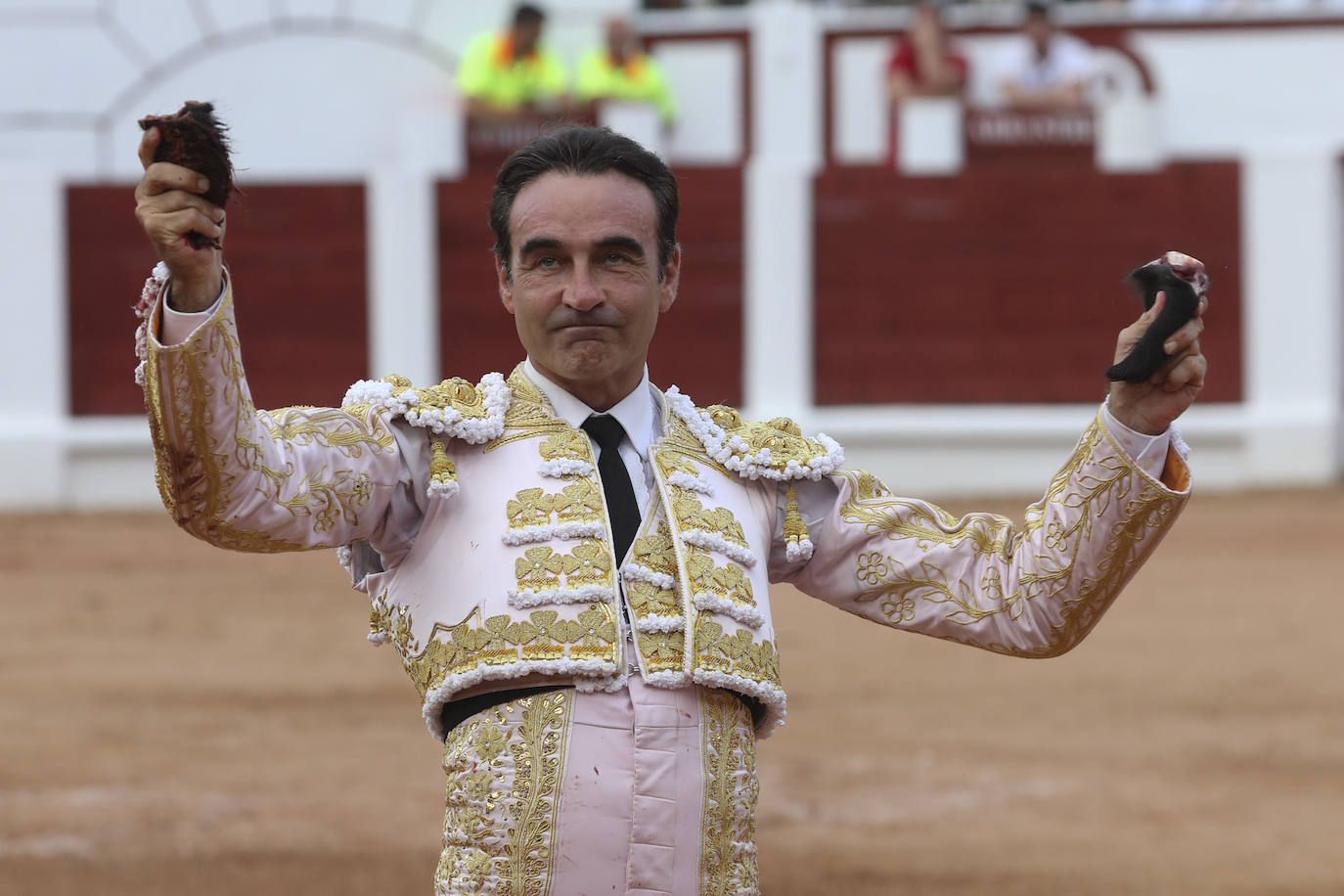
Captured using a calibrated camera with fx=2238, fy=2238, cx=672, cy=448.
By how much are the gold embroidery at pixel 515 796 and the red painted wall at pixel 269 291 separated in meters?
9.42

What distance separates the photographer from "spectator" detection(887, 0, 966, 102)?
39.3 feet

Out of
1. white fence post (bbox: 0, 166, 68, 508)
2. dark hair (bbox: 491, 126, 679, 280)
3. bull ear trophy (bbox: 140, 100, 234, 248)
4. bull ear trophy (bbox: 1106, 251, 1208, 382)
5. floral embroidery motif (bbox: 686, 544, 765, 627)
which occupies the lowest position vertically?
floral embroidery motif (bbox: 686, 544, 765, 627)

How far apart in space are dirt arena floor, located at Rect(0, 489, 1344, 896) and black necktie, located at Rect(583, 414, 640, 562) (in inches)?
97.7

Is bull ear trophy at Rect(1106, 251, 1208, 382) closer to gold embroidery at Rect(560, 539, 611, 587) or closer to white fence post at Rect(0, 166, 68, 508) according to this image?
gold embroidery at Rect(560, 539, 611, 587)

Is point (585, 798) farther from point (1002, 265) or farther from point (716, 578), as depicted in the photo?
point (1002, 265)

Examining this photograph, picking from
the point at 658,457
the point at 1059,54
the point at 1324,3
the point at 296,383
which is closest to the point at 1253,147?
the point at 1059,54

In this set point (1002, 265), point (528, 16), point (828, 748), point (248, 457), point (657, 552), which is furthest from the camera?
point (528, 16)

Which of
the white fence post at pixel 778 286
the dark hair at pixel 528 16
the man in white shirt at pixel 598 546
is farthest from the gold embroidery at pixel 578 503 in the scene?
the dark hair at pixel 528 16

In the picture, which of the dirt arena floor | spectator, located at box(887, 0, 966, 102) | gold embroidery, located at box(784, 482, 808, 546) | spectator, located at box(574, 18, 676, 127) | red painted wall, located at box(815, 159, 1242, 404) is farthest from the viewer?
spectator, located at box(574, 18, 676, 127)

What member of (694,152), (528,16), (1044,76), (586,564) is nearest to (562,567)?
(586,564)

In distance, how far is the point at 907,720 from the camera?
6.29 meters

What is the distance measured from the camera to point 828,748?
5.89 m

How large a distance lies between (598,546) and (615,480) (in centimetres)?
10

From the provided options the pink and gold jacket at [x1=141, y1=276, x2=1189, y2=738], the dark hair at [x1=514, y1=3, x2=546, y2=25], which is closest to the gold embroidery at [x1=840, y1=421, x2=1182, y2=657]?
the pink and gold jacket at [x1=141, y1=276, x2=1189, y2=738]
